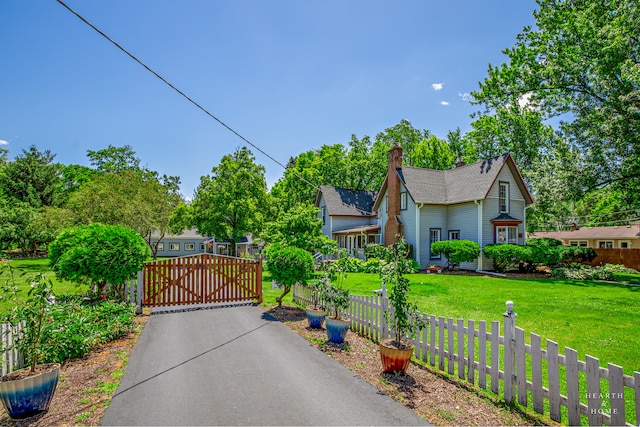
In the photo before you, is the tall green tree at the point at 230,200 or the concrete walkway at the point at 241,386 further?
the tall green tree at the point at 230,200

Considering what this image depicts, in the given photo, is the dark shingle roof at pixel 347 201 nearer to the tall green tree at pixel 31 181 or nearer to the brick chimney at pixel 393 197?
the brick chimney at pixel 393 197

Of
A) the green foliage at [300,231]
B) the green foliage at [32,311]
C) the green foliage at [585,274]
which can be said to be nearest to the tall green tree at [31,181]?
the green foliage at [300,231]

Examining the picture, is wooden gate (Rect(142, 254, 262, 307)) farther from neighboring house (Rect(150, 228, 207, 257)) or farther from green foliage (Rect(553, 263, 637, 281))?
neighboring house (Rect(150, 228, 207, 257))

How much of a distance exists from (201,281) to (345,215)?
75.5ft

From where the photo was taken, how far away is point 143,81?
7.75 meters

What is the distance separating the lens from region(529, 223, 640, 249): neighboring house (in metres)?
36.2

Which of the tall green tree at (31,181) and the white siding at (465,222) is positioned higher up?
the tall green tree at (31,181)

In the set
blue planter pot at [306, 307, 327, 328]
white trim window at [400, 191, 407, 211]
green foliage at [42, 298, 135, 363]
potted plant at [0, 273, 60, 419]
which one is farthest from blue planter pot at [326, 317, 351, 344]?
white trim window at [400, 191, 407, 211]

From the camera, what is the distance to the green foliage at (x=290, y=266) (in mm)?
9562

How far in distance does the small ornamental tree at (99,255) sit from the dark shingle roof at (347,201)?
78.6ft

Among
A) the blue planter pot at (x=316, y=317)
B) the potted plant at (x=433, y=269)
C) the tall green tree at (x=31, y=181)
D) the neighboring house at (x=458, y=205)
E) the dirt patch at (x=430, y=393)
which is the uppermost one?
the tall green tree at (x=31, y=181)

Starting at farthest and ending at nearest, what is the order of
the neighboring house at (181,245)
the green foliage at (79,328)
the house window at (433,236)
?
the neighboring house at (181,245), the house window at (433,236), the green foliage at (79,328)

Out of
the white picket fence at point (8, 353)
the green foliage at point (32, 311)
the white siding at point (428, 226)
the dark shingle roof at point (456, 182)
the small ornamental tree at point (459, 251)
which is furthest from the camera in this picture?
the white siding at point (428, 226)

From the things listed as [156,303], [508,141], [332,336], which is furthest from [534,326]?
[508,141]
